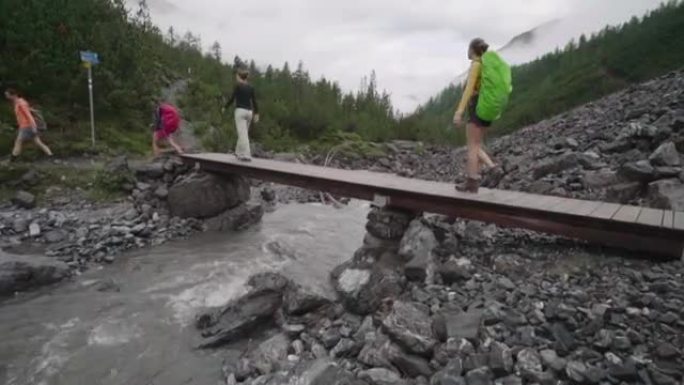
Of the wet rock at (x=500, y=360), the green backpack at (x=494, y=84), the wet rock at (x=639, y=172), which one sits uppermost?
the green backpack at (x=494, y=84)

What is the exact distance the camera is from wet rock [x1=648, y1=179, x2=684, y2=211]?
6.96m

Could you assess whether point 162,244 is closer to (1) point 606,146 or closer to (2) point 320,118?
(1) point 606,146

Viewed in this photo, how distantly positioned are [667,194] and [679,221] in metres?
1.66

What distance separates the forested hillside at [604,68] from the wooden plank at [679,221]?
48923 millimetres

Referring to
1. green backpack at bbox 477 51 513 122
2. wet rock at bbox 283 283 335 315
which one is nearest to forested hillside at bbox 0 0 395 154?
wet rock at bbox 283 283 335 315

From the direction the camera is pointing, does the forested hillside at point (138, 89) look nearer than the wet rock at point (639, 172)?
No

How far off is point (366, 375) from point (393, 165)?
1033 inches

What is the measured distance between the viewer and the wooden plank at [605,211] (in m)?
6.10

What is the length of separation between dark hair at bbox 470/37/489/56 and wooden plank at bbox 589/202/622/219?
3.01 metres

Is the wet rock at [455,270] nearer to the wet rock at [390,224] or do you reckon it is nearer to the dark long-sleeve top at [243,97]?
the wet rock at [390,224]

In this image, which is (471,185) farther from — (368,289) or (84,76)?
(84,76)

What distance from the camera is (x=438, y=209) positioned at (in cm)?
770

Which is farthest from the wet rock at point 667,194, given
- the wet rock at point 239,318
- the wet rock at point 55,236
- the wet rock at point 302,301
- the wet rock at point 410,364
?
the wet rock at point 55,236

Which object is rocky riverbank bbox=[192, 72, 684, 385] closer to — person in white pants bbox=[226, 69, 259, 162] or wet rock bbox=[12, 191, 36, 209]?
person in white pants bbox=[226, 69, 259, 162]
